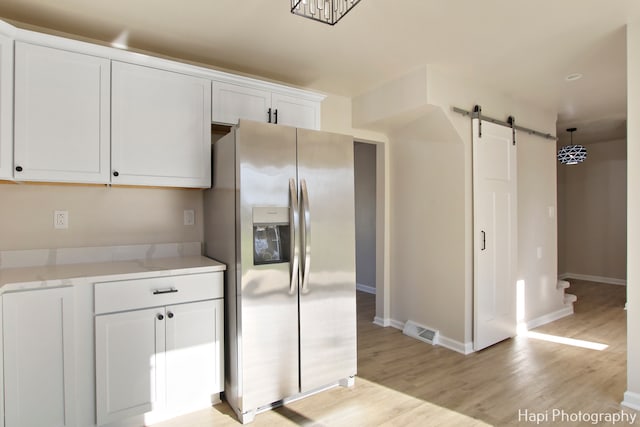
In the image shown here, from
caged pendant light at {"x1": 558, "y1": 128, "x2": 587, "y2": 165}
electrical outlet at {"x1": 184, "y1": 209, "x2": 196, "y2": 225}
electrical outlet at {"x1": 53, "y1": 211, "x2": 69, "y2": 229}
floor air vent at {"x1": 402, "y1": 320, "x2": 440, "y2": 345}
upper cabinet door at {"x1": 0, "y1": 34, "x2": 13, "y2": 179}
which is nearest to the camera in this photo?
upper cabinet door at {"x1": 0, "y1": 34, "x2": 13, "y2": 179}

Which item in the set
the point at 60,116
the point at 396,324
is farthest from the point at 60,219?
the point at 396,324

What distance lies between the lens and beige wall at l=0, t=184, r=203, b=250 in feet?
7.49

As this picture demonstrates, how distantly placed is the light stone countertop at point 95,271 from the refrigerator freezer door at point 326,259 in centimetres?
61

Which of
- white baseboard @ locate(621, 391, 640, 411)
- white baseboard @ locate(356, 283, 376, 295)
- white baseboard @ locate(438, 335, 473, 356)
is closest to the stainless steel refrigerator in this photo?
white baseboard @ locate(438, 335, 473, 356)

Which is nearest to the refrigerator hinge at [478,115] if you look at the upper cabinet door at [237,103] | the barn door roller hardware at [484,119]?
the barn door roller hardware at [484,119]

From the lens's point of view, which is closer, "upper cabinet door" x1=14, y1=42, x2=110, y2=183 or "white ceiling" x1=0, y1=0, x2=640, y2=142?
"upper cabinet door" x1=14, y1=42, x2=110, y2=183

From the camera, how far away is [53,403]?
6.21 feet

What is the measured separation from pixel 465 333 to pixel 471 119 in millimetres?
1943

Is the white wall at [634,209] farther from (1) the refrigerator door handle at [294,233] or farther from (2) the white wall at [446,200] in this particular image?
(1) the refrigerator door handle at [294,233]

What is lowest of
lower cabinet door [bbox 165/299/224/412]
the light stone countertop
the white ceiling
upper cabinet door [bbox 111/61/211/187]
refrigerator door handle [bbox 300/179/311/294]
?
lower cabinet door [bbox 165/299/224/412]

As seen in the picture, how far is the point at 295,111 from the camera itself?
2963mm

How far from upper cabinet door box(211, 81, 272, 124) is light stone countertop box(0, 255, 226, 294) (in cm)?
106

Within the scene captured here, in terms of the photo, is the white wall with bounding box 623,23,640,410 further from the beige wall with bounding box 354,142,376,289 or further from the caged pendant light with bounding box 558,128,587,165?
the beige wall with bounding box 354,142,376,289

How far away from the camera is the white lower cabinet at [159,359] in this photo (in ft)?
6.59
